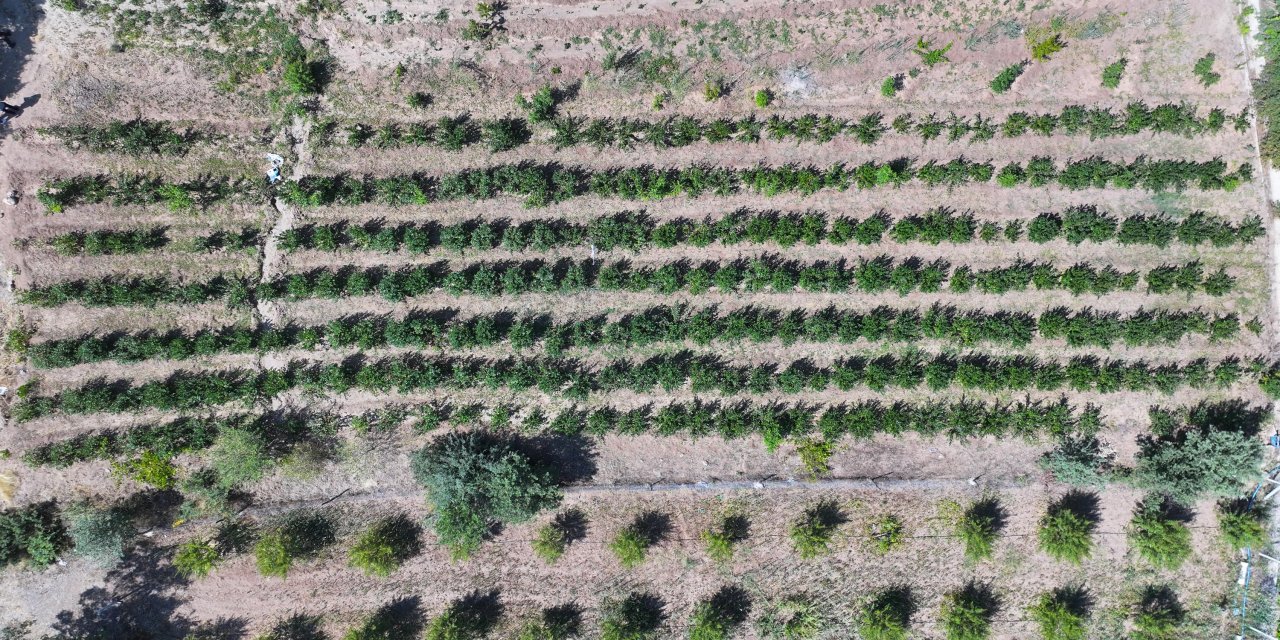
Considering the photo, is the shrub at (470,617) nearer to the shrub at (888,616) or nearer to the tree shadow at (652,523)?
the tree shadow at (652,523)

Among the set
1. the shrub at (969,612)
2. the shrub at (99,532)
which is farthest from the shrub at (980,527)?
the shrub at (99,532)

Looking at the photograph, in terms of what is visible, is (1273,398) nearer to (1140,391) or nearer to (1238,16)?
(1140,391)

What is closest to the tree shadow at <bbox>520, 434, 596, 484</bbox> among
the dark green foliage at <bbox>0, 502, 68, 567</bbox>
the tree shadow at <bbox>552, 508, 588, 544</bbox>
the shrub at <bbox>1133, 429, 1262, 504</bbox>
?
the tree shadow at <bbox>552, 508, 588, 544</bbox>

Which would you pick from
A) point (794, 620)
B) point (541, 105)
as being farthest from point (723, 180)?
point (794, 620)

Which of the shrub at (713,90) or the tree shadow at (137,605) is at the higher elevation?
the shrub at (713,90)

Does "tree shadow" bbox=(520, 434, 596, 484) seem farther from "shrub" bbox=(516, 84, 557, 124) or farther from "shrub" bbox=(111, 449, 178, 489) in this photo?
"shrub" bbox=(111, 449, 178, 489)

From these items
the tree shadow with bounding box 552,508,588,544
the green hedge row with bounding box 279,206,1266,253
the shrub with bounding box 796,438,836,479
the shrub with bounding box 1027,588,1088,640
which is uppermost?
the green hedge row with bounding box 279,206,1266,253

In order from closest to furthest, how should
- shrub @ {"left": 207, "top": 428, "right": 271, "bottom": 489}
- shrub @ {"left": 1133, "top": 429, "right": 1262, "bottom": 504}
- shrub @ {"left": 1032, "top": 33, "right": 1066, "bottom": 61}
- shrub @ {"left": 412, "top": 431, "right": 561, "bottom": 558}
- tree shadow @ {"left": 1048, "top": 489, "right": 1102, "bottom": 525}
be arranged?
shrub @ {"left": 1133, "top": 429, "right": 1262, "bottom": 504} → shrub @ {"left": 412, "top": 431, "right": 561, "bottom": 558} → shrub @ {"left": 207, "top": 428, "right": 271, "bottom": 489} → shrub @ {"left": 1032, "top": 33, "right": 1066, "bottom": 61} → tree shadow @ {"left": 1048, "top": 489, "right": 1102, "bottom": 525}
